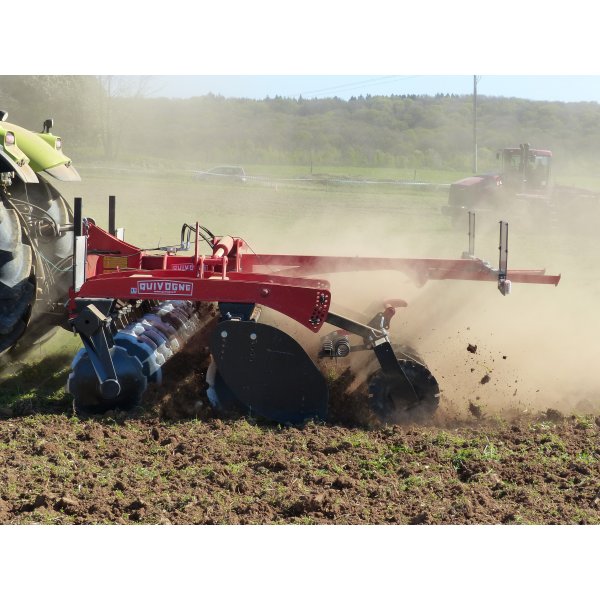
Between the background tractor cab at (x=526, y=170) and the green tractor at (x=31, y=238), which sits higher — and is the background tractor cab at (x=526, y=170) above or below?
above

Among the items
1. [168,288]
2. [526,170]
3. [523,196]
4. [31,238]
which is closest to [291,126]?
[526,170]

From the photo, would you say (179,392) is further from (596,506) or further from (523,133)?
(523,133)

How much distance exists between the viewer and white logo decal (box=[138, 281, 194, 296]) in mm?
6215

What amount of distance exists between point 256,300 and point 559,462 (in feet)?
7.27

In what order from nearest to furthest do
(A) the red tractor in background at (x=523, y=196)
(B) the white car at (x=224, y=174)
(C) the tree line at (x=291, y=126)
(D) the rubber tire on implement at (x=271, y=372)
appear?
(D) the rubber tire on implement at (x=271, y=372) < (A) the red tractor in background at (x=523, y=196) < (C) the tree line at (x=291, y=126) < (B) the white car at (x=224, y=174)

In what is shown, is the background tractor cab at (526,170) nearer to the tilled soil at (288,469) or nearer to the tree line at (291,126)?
the tree line at (291,126)

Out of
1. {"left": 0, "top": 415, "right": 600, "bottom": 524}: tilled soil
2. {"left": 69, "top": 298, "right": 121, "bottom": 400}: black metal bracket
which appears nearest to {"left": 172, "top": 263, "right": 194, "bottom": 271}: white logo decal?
{"left": 69, "top": 298, "right": 121, "bottom": 400}: black metal bracket

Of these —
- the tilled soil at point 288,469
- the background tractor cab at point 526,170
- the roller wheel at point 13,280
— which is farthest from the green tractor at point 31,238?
the background tractor cab at point 526,170

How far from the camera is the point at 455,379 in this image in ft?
22.9

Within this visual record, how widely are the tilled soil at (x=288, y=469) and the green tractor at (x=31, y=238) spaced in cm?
88

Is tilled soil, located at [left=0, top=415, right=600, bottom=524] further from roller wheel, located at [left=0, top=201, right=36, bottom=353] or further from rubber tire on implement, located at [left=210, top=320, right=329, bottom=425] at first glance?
roller wheel, located at [left=0, top=201, right=36, bottom=353]

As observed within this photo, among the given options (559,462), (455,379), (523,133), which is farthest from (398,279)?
(523,133)

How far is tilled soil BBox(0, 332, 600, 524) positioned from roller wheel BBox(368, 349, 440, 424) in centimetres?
11

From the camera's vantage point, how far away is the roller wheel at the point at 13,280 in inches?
252
